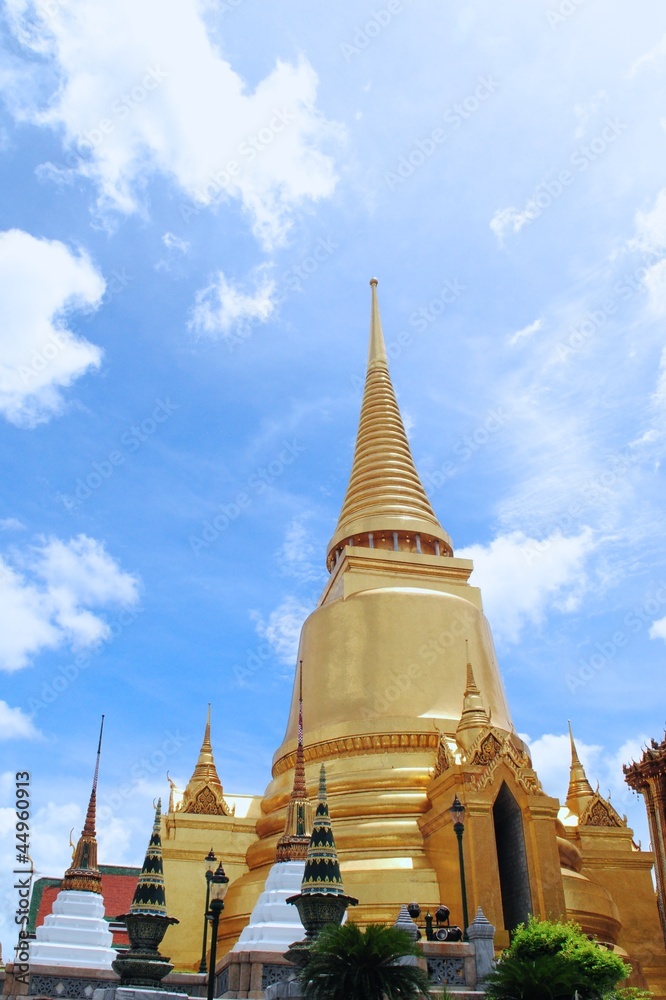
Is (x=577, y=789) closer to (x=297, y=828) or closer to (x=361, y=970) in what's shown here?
(x=297, y=828)

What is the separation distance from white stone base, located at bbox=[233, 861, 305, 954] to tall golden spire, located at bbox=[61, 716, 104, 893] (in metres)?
4.09

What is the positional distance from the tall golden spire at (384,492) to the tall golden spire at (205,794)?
7683 millimetres

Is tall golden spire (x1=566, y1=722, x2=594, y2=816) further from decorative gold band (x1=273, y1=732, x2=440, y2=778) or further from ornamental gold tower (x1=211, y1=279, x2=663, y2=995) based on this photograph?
decorative gold band (x1=273, y1=732, x2=440, y2=778)

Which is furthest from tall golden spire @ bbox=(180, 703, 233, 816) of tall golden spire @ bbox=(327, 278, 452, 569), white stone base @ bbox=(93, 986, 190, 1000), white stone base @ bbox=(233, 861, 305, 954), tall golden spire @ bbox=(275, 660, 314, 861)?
white stone base @ bbox=(93, 986, 190, 1000)

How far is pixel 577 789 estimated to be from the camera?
24125 millimetres

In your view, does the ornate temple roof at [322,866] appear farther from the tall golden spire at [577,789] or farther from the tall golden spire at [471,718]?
the tall golden spire at [577,789]

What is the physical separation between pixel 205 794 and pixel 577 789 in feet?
31.4

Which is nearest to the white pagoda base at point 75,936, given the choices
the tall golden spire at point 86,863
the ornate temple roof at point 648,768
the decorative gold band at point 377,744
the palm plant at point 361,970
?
the tall golden spire at point 86,863

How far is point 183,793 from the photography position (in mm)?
22641

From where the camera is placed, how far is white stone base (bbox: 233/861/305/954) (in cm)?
1409

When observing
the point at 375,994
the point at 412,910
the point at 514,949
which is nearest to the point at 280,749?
the point at 412,910

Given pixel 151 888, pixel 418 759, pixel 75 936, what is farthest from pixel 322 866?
pixel 418 759

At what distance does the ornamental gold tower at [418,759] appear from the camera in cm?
1739

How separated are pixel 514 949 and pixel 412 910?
7.64ft
